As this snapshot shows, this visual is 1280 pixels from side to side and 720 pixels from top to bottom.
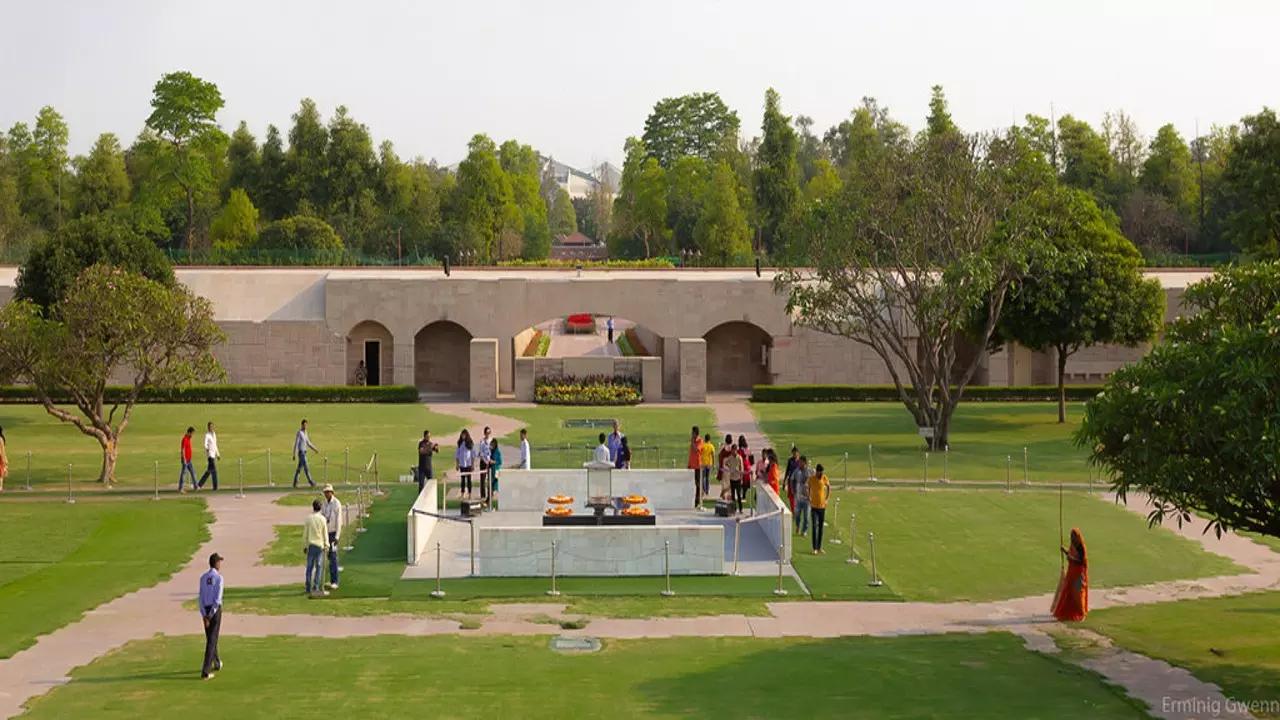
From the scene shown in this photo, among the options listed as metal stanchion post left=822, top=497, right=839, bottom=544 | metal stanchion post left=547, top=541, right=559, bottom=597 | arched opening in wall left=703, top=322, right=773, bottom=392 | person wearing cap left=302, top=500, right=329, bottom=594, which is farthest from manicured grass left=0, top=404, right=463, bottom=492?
arched opening in wall left=703, top=322, right=773, bottom=392

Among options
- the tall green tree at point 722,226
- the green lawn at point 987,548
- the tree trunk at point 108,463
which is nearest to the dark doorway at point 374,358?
the tree trunk at point 108,463

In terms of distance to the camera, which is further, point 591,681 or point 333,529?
point 333,529

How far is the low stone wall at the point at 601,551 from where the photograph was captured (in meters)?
21.2

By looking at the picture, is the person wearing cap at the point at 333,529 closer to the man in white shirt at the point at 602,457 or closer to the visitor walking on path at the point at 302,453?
the man in white shirt at the point at 602,457

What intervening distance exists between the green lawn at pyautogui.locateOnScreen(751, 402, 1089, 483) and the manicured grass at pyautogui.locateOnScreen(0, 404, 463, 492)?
10333 millimetres

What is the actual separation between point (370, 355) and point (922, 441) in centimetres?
2322

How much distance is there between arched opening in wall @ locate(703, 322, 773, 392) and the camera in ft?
177

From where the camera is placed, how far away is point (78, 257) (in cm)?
3966

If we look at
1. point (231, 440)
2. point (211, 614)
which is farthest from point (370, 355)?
point (211, 614)

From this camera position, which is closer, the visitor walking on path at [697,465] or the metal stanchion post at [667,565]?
the metal stanchion post at [667,565]

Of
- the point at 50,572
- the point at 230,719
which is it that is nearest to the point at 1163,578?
the point at 230,719

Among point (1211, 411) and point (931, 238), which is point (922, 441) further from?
point (1211, 411)

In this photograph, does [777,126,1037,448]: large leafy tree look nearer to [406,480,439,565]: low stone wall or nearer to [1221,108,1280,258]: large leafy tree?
[1221,108,1280,258]: large leafy tree

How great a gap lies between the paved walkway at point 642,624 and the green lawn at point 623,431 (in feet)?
41.2
